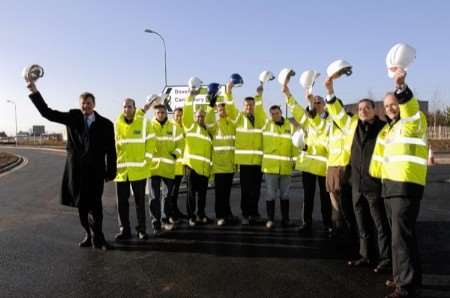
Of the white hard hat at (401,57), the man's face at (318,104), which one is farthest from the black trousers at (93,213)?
the white hard hat at (401,57)

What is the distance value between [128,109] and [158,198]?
152cm

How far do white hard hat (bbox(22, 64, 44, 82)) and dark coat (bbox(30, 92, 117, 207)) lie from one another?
482mm

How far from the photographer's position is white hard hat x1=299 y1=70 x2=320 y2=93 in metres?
6.16

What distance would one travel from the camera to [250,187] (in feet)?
23.7

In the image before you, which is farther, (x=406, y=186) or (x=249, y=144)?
(x=249, y=144)

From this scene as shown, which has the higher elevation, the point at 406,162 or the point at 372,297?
the point at 406,162

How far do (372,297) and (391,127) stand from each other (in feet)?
5.45

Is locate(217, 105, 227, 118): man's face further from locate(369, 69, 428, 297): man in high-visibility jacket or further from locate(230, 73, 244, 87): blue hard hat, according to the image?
locate(369, 69, 428, 297): man in high-visibility jacket

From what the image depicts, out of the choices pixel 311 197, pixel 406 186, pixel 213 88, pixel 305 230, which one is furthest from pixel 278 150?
pixel 406 186

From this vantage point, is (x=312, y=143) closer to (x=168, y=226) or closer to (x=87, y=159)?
(x=168, y=226)

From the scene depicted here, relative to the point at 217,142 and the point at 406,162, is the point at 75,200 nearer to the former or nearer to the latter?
the point at 217,142

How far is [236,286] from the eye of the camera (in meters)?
4.34

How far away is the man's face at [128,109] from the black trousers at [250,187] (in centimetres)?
208

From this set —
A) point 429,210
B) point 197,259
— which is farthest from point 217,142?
→ point 429,210
